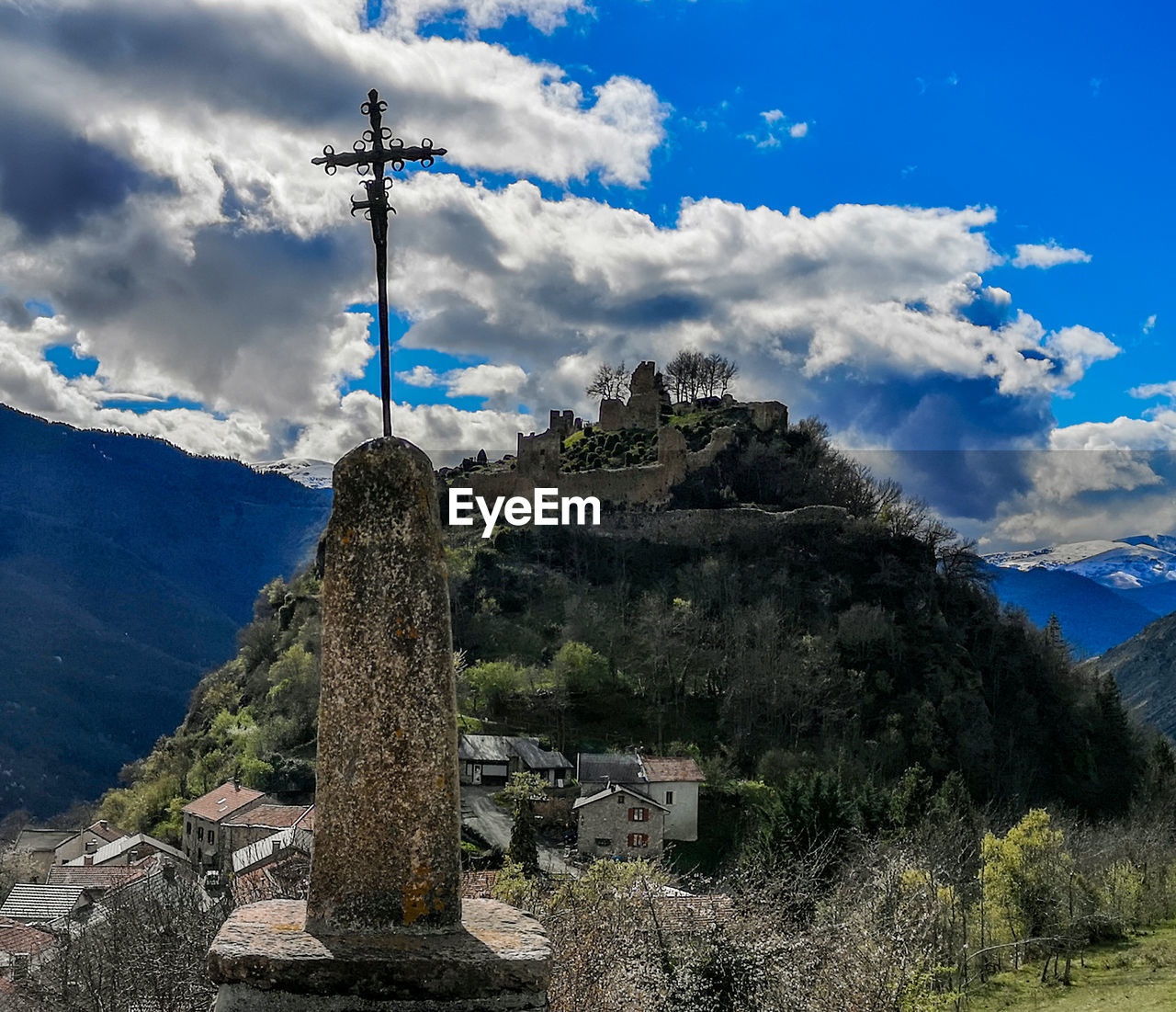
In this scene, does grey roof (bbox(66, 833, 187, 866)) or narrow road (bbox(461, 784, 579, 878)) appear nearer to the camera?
narrow road (bbox(461, 784, 579, 878))

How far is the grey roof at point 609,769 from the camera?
160 ft

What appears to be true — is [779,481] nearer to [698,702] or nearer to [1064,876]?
[698,702]

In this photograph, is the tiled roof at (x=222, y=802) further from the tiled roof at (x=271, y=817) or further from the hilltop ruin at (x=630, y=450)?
the hilltop ruin at (x=630, y=450)

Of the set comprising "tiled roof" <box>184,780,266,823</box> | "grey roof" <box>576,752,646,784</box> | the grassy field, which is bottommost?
the grassy field

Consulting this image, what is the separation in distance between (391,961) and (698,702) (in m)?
62.3

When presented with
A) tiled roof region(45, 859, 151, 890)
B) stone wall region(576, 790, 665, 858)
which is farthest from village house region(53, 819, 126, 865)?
stone wall region(576, 790, 665, 858)

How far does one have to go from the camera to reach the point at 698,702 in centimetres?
6569

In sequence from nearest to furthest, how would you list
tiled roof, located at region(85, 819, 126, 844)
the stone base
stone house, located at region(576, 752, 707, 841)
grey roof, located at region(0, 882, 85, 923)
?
the stone base < grey roof, located at region(0, 882, 85, 923) < stone house, located at region(576, 752, 707, 841) < tiled roof, located at region(85, 819, 126, 844)

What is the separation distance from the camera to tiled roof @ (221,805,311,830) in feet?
142

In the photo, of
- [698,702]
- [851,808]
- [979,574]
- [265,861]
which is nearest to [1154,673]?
[979,574]

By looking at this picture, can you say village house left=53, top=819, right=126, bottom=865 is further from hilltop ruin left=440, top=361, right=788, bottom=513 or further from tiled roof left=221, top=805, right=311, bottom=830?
hilltop ruin left=440, top=361, right=788, bottom=513

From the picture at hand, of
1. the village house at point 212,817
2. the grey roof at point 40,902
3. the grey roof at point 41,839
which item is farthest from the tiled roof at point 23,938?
the grey roof at point 41,839

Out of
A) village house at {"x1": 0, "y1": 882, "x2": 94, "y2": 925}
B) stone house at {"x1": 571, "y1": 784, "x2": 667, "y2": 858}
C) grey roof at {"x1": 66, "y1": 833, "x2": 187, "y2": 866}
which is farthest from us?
grey roof at {"x1": 66, "y1": 833, "x2": 187, "y2": 866}

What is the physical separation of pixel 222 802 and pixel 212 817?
76.8 inches
